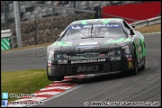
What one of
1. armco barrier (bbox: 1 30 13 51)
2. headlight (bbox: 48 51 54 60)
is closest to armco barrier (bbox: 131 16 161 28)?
armco barrier (bbox: 1 30 13 51)

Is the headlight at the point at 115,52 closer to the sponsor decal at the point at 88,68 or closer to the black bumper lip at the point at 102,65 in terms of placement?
the black bumper lip at the point at 102,65

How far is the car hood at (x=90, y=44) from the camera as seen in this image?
30.3 feet

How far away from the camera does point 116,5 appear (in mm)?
34875

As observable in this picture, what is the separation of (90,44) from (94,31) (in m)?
0.97

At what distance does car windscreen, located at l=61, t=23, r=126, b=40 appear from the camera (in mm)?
10086

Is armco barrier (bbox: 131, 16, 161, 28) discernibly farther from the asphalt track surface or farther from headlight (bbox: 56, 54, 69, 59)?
headlight (bbox: 56, 54, 69, 59)

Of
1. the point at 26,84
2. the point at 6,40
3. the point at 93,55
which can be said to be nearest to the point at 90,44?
the point at 93,55

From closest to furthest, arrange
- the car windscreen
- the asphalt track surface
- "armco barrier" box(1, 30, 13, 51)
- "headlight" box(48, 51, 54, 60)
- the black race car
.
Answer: the asphalt track surface < the black race car < "headlight" box(48, 51, 54, 60) < the car windscreen < "armco barrier" box(1, 30, 13, 51)

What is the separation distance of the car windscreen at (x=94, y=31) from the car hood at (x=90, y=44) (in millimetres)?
344

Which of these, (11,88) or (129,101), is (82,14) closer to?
(11,88)

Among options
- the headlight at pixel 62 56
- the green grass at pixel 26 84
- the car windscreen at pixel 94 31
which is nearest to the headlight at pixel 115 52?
the car windscreen at pixel 94 31

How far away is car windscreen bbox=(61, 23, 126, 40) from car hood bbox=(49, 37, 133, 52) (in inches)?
13.5

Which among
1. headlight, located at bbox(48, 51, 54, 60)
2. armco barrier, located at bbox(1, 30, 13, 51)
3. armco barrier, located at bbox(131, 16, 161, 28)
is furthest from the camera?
armco barrier, located at bbox(131, 16, 161, 28)

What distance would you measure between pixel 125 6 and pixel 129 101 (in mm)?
27821
